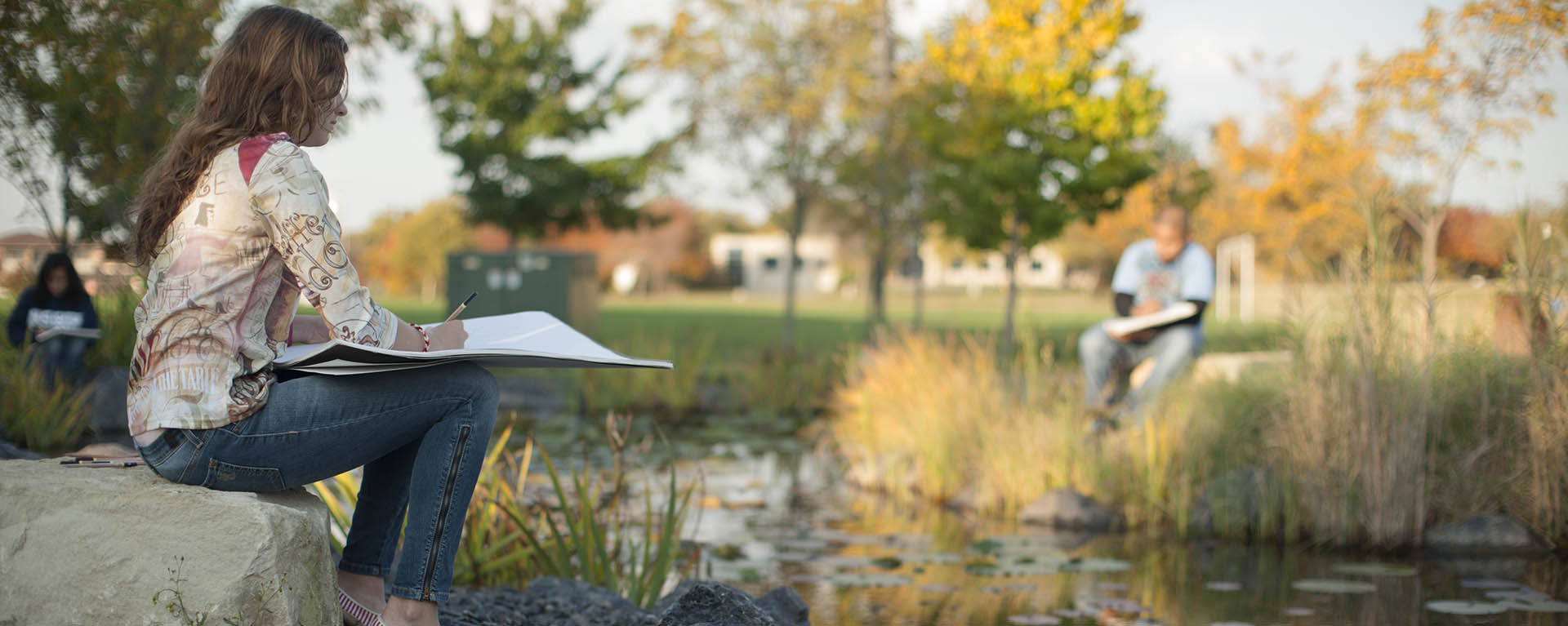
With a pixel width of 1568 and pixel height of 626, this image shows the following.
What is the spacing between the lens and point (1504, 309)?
5.12 meters

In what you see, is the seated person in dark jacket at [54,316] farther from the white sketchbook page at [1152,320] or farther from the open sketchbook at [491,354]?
the white sketchbook page at [1152,320]

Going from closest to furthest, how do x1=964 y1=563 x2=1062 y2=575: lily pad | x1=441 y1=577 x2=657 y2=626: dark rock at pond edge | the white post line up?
x1=441 y1=577 x2=657 y2=626: dark rock at pond edge < x1=964 y1=563 x2=1062 y2=575: lily pad < the white post

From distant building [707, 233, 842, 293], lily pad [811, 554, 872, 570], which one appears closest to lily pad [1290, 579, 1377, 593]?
lily pad [811, 554, 872, 570]

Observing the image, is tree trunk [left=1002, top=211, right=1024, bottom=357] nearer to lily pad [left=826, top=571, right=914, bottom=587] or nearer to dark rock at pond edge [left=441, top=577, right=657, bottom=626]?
lily pad [left=826, top=571, right=914, bottom=587]

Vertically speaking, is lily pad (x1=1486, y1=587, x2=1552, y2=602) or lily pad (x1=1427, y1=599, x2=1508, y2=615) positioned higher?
lily pad (x1=1486, y1=587, x2=1552, y2=602)

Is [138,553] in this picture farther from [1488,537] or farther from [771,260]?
[771,260]

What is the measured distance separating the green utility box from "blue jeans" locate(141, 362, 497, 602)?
50.7 feet

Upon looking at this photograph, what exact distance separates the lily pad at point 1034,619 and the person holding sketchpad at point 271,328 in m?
2.08

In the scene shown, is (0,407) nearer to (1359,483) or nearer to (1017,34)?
(1359,483)

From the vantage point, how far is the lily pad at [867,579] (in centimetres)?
450

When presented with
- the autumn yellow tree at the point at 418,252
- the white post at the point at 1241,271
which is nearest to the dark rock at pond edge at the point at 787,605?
the white post at the point at 1241,271

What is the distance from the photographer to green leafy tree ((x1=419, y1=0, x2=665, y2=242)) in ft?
77.2

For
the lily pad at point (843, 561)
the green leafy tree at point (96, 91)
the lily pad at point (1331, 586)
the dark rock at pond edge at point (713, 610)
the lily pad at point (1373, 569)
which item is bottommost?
the lily pad at point (843, 561)

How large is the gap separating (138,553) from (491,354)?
734 mm
